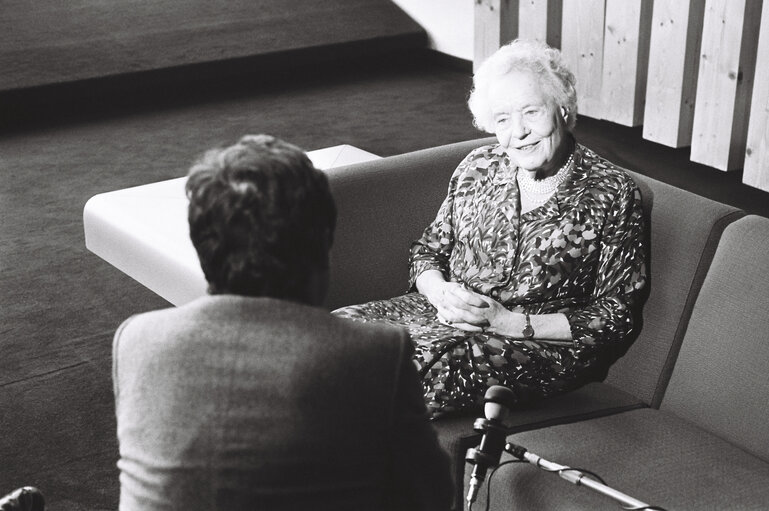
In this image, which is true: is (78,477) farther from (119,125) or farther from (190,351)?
(119,125)

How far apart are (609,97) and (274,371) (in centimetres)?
498

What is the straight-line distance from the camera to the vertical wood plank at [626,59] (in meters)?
5.66

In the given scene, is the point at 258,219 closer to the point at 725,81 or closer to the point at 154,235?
the point at 154,235

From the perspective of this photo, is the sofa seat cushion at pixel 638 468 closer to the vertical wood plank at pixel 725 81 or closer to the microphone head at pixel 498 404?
the microphone head at pixel 498 404

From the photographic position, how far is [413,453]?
54.9 inches

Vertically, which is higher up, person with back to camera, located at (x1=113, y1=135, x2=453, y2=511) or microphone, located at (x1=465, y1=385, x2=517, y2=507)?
person with back to camera, located at (x1=113, y1=135, x2=453, y2=511)

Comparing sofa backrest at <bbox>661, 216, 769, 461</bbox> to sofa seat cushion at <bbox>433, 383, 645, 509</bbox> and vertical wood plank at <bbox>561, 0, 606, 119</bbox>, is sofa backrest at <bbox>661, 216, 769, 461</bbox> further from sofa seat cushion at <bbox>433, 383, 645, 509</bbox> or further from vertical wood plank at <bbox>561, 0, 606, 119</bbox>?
vertical wood plank at <bbox>561, 0, 606, 119</bbox>

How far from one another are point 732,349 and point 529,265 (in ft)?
1.67

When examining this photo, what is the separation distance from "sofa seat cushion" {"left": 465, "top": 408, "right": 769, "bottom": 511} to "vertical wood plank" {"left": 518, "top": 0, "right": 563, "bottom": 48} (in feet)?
14.0

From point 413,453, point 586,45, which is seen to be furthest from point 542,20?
point 413,453

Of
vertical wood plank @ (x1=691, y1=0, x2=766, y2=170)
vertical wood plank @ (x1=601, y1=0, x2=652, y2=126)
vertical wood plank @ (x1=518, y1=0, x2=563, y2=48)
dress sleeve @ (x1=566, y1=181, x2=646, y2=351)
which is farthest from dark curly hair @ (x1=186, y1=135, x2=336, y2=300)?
Result: vertical wood plank @ (x1=518, y1=0, x2=563, y2=48)

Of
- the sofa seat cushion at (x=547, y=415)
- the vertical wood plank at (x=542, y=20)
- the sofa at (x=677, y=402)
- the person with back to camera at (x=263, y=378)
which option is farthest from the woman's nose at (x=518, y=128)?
the vertical wood plank at (x=542, y=20)

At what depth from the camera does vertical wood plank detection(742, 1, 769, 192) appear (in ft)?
16.0

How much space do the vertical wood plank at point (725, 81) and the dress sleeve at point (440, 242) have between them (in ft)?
9.23
